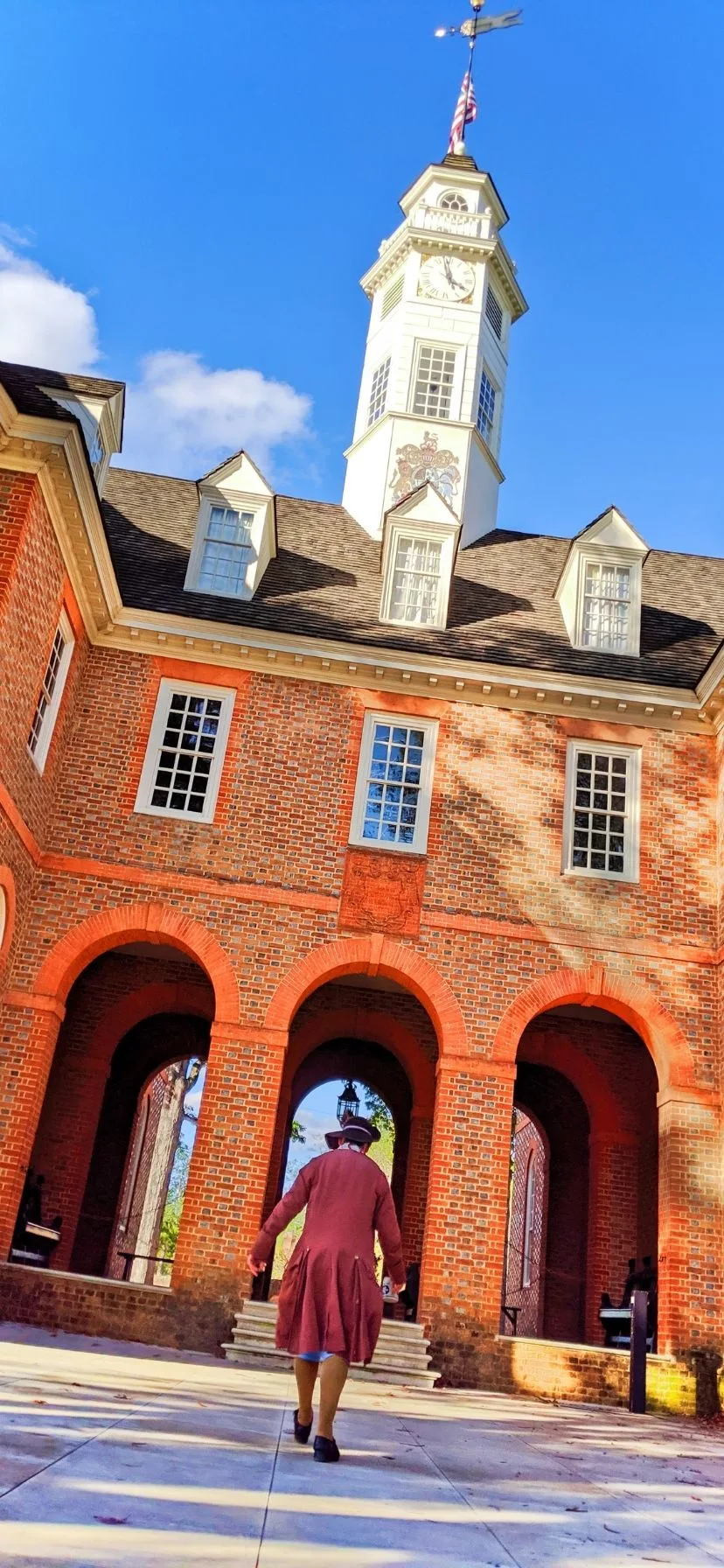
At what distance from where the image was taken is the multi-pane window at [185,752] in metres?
15.6

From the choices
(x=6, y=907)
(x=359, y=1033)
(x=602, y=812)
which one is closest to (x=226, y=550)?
(x=6, y=907)

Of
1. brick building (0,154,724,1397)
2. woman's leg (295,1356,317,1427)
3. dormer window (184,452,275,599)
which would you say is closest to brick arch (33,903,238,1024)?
brick building (0,154,724,1397)

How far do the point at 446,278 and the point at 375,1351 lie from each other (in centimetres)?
1961

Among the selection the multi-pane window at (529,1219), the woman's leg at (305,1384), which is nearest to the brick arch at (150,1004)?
the multi-pane window at (529,1219)

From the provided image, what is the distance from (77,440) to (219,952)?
6.22 metres

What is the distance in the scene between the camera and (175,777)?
52.0ft

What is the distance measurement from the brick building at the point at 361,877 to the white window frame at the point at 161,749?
0.04m

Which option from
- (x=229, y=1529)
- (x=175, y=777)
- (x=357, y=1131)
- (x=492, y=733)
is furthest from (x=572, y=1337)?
(x=229, y=1529)

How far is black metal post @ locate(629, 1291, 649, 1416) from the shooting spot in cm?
1206

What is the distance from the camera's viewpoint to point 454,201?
24703 millimetres

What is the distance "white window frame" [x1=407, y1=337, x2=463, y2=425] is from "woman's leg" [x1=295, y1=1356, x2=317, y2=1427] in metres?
18.8

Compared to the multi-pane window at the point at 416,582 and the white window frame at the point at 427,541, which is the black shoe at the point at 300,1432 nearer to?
the white window frame at the point at 427,541

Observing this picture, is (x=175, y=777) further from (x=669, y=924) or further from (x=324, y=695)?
(x=669, y=924)

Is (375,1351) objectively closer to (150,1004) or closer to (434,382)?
(150,1004)
